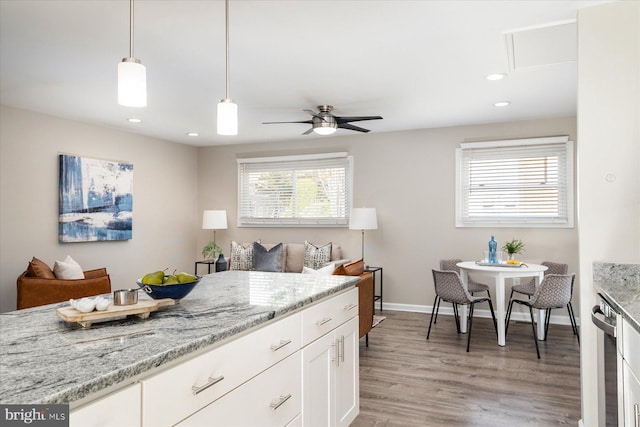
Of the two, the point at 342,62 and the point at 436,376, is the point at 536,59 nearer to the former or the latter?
the point at 342,62

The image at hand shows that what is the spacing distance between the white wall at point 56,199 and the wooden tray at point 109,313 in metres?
4.09

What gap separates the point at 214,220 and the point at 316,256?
1.76 m

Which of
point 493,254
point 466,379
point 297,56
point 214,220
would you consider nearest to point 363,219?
point 493,254

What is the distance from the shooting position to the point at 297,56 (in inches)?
131

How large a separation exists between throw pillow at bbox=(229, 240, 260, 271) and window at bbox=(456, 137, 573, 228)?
3.04 m

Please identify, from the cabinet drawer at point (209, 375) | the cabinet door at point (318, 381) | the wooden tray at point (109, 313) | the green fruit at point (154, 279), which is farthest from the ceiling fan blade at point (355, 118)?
the wooden tray at point (109, 313)

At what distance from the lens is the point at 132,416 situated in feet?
3.48

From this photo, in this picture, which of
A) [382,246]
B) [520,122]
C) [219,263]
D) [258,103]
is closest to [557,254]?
[520,122]

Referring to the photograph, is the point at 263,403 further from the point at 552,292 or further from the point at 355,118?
the point at 552,292

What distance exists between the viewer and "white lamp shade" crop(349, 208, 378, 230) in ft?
19.1

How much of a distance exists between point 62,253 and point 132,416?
4.98 meters

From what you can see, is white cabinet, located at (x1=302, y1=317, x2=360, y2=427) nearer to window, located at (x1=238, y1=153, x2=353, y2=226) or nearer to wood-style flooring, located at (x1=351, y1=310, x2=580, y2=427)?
wood-style flooring, located at (x1=351, y1=310, x2=580, y2=427)

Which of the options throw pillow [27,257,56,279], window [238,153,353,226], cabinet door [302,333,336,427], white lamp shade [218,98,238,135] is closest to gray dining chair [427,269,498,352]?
window [238,153,353,226]

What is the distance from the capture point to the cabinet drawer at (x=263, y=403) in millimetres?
1360
